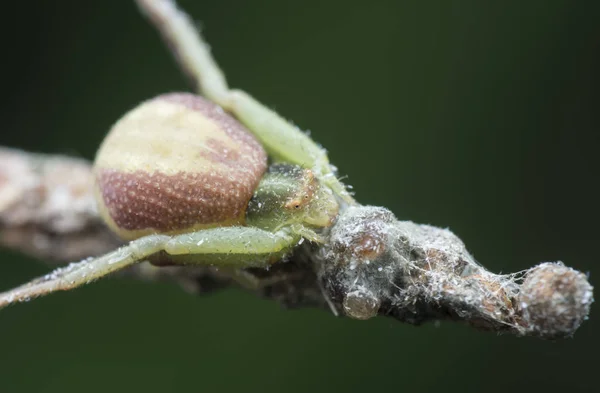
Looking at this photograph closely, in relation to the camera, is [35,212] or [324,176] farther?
[35,212]

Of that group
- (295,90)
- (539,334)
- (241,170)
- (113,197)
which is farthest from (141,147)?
(295,90)

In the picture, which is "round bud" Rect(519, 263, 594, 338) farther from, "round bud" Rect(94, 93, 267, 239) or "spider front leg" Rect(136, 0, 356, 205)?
"round bud" Rect(94, 93, 267, 239)

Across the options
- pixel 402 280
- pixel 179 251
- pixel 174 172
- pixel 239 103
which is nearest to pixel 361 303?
pixel 402 280

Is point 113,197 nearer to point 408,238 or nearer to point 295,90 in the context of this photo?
point 408,238

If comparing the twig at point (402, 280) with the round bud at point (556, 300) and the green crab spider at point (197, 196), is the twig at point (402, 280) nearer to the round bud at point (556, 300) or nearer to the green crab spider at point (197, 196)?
the round bud at point (556, 300)

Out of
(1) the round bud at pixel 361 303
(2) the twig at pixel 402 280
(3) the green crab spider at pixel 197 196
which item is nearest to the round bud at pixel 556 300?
(2) the twig at pixel 402 280

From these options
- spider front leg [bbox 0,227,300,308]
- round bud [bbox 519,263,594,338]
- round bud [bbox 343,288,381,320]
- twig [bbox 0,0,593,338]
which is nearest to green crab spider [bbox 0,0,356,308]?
spider front leg [bbox 0,227,300,308]
